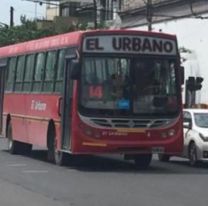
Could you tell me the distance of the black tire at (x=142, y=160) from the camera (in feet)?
73.0

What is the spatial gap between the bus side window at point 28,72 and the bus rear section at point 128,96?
455cm

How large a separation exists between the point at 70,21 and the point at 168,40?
5497 cm

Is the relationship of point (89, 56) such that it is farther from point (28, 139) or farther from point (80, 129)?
point (28, 139)

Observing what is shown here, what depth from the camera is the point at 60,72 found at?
73.0 ft

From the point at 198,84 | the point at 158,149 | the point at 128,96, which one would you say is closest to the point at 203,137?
the point at 158,149

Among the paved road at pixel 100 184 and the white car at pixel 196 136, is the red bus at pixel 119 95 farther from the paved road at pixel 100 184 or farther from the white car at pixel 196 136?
the white car at pixel 196 136

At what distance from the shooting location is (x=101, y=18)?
66.2 metres

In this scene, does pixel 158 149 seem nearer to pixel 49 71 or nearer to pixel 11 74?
pixel 49 71

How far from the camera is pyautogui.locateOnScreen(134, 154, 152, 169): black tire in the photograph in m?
22.3

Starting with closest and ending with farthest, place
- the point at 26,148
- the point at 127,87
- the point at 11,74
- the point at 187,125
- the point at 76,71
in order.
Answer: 1. the point at 76,71
2. the point at 127,87
3. the point at 187,125
4. the point at 11,74
5. the point at 26,148

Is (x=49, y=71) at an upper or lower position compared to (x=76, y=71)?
upper

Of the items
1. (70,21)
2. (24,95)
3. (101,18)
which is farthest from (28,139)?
(70,21)

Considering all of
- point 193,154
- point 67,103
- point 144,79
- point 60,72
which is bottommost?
point 193,154

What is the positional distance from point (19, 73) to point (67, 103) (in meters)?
5.39
